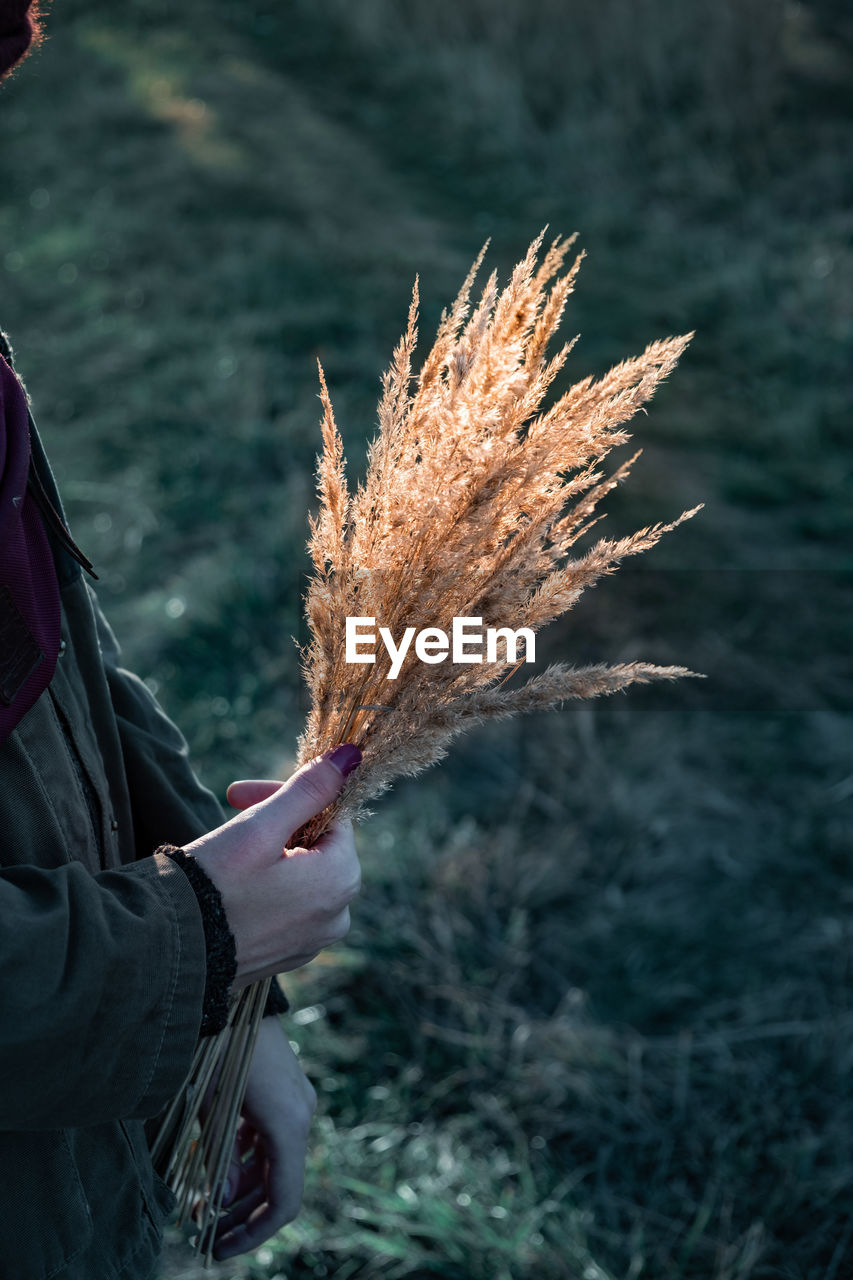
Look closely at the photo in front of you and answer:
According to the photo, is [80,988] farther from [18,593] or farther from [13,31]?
[13,31]

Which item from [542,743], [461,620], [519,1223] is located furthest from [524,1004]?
[461,620]

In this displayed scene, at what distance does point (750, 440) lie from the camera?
5262mm

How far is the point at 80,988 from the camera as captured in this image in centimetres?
96

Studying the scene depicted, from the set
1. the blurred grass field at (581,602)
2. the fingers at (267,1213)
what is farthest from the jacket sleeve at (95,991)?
the blurred grass field at (581,602)

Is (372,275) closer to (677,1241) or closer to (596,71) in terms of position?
(596,71)

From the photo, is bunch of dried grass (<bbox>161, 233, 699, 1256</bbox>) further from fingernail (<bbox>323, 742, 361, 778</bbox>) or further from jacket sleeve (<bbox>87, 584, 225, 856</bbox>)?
jacket sleeve (<bbox>87, 584, 225, 856</bbox>)

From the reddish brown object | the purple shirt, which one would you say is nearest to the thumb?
the purple shirt

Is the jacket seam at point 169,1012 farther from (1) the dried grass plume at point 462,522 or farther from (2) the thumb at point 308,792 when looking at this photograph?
(1) the dried grass plume at point 462,522

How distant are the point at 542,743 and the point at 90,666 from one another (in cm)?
241

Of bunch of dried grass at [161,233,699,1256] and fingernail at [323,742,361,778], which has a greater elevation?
bunch of dried grass at [161,233,699,1256]

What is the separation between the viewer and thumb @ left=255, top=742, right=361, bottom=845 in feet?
3.66

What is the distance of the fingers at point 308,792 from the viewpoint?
1116 millimetres

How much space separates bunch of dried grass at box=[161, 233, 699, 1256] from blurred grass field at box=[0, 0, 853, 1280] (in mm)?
1498

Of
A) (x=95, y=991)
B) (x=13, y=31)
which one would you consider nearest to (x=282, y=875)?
(x=95, y=991)
